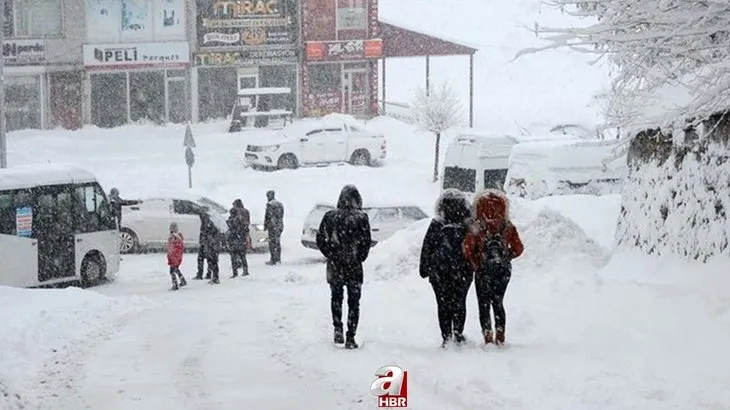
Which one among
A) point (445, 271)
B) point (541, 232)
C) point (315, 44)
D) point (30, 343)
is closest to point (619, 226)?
point (541, 232)

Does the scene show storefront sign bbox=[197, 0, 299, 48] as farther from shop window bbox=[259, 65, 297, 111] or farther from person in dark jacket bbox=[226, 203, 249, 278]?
person in dark jacket bbox=[226, 203, 249, 278]

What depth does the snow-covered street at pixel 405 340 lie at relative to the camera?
29.4 feet

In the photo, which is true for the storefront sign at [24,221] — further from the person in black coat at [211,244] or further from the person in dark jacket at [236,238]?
the person in dark jacket at [236,238]

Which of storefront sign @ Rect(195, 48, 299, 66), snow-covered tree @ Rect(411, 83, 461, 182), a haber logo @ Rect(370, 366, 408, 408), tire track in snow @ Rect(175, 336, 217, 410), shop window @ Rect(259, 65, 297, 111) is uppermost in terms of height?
storefront sign @ Rect(195, 48, 299, 66)

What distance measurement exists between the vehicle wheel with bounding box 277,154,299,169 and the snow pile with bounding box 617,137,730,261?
2596 centimetres

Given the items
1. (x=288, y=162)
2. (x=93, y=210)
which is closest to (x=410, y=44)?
(x=288, y=162)

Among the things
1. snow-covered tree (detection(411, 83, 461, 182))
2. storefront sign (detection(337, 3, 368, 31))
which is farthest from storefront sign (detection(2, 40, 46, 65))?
snow-covered tree (detection(411, 83, 461, 182))

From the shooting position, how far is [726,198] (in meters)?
11.8

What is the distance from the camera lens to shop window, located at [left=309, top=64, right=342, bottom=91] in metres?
48.6

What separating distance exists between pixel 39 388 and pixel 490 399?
14.1 feet

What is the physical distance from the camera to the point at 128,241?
2905 centimetres

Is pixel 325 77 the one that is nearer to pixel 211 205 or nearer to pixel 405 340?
pixel 211 205

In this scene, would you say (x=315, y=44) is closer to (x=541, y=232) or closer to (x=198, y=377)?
(x=541, y=232)

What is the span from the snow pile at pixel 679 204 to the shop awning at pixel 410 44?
34.8 meters
